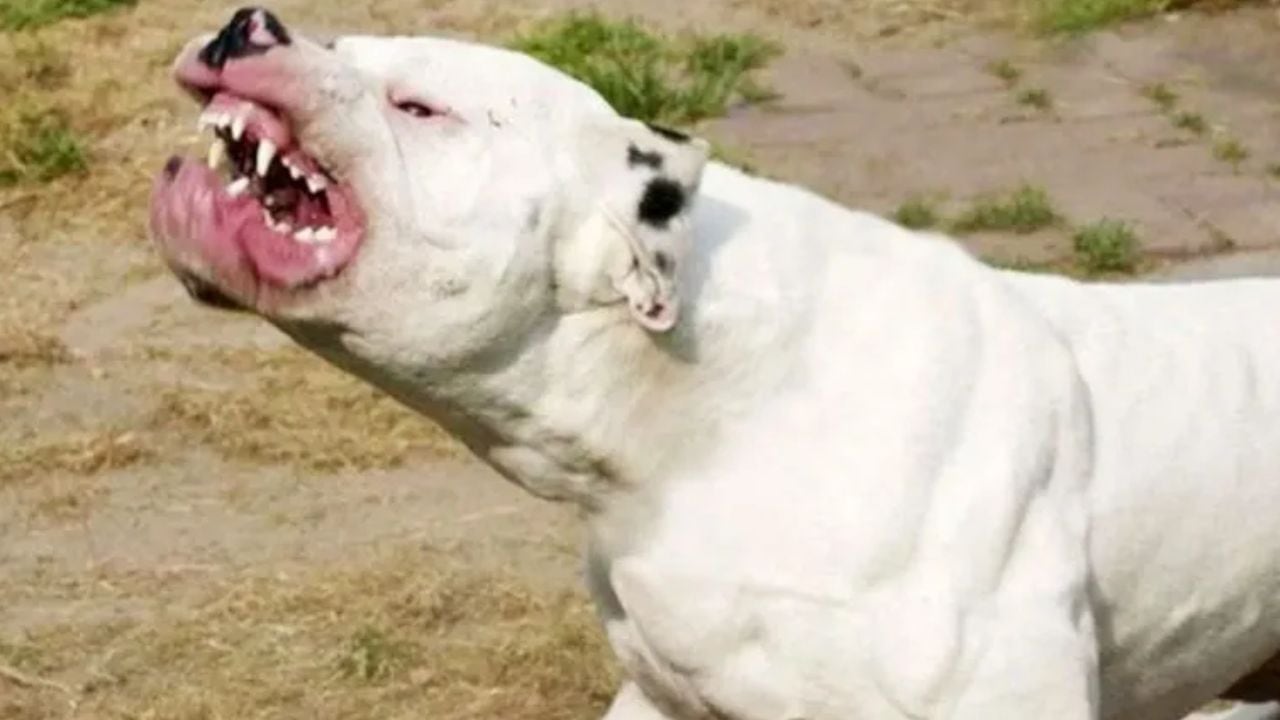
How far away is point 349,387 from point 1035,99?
3059 mm

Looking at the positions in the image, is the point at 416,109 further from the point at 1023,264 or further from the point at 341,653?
the point at 1023,264

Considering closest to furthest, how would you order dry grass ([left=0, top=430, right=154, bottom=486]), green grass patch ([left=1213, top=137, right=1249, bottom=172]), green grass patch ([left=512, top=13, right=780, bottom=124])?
dry grass ([left=0, top=430, right=154, bottom=486]), green grass patch ([left=1213, top=137, right=1249, bottom=172]), green grass patch ([left=512, top=13, right=780, bottom=124])

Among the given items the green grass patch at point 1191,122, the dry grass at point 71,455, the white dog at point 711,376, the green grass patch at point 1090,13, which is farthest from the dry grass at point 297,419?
the green grass patch at point 1090,13

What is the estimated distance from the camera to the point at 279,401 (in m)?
7.21

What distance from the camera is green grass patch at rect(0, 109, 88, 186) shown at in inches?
354

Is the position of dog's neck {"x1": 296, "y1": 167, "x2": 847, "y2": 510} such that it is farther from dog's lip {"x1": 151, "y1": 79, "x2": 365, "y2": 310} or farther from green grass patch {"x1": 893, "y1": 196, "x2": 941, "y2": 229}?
green grass patch {"x1": 893, "y1": 196, "x2": 941, "y2": 229}

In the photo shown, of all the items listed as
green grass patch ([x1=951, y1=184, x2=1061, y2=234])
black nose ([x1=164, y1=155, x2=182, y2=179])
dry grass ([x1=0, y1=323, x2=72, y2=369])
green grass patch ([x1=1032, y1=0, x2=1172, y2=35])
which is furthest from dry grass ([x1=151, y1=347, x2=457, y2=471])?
green grass patch ([x1=1032, y1=0, x2=1172, y2=35])

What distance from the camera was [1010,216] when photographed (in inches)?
328

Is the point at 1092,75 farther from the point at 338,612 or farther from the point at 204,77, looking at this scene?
the point at 204,77

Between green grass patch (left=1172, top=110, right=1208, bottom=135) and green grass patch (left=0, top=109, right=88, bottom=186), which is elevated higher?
green grass patch (left=1172, top=110, right=1208, bottom=135)

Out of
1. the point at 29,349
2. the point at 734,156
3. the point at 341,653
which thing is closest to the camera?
the point at 341,653

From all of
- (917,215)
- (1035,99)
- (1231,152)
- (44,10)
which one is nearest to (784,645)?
(917,215)

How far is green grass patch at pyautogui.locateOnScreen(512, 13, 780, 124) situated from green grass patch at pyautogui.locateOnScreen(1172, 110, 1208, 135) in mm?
1284

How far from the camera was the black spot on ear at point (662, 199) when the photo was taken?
3625 mm
